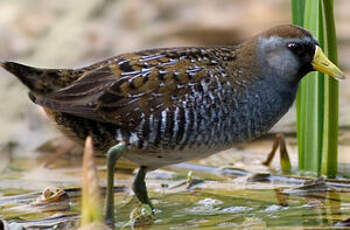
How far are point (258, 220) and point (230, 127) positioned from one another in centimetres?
52

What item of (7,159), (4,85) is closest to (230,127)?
(7,159)

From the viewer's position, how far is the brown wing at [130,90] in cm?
479

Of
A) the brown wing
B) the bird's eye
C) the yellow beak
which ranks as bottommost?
the brown wing

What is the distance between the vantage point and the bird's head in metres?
5.09

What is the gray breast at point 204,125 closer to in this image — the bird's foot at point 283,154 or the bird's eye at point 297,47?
the bird's eye at point 297,47

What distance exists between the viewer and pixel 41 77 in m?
4.75

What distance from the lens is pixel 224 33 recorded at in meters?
8.98

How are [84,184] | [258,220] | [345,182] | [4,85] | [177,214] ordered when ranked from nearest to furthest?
[84,184]
[258,220]
[177,214]
[345,182]
[4,85]

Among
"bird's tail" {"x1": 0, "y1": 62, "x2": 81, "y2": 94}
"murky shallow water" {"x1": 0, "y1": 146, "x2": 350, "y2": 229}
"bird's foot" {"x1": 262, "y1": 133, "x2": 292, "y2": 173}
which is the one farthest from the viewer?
"bird's foot" {"x1": 262, "y1": 133, "x2": 292, "y2": 173}

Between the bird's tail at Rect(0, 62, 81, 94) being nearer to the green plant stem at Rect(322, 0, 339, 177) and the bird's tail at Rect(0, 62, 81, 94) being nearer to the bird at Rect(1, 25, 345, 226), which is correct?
the bird at Rect(1, 25, 345, 226)

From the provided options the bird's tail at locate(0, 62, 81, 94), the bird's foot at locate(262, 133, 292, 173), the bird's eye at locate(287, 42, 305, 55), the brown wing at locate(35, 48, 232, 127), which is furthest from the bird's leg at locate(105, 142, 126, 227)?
the bird's foot at locate(262, 133, 292, 173)

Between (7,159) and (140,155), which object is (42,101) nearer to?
(140,155)

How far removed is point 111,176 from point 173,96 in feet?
1.69

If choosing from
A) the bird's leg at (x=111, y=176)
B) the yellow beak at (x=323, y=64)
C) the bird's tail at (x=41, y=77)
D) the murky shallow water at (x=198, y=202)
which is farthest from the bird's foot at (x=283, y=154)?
the bird's tail at (x=41, y=77)
